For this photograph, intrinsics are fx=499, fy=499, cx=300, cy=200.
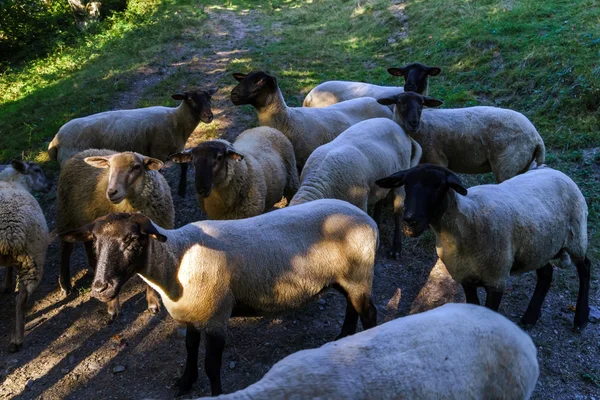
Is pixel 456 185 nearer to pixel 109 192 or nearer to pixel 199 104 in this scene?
pixel 109 192

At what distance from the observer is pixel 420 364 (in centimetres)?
270

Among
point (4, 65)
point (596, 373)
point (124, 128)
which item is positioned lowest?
point (4, 65)

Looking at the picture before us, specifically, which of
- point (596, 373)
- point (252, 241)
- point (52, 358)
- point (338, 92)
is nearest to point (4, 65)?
point (338, 92)

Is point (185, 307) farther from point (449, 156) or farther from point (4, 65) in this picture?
point (4, 65)

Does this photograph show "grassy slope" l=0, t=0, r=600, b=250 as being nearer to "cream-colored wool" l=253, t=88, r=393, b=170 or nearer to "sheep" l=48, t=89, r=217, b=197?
"sheep" l=48, t=89, r=217, b=197

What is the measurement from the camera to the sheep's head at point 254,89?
7332mm

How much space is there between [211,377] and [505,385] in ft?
7.47

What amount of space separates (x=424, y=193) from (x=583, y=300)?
2413 mm

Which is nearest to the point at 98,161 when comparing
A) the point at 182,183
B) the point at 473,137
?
the point at 182,183

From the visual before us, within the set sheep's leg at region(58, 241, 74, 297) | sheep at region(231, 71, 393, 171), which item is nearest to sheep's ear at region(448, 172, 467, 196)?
sheep at region(231, 71, 393, 171)

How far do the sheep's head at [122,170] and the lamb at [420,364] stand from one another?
316 cm

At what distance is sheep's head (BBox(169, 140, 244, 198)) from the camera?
544 cm

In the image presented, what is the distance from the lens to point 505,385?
114 inches

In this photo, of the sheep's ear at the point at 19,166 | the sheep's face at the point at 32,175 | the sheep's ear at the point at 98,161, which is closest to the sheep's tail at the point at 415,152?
the sheep's ear at the point at 98,161
